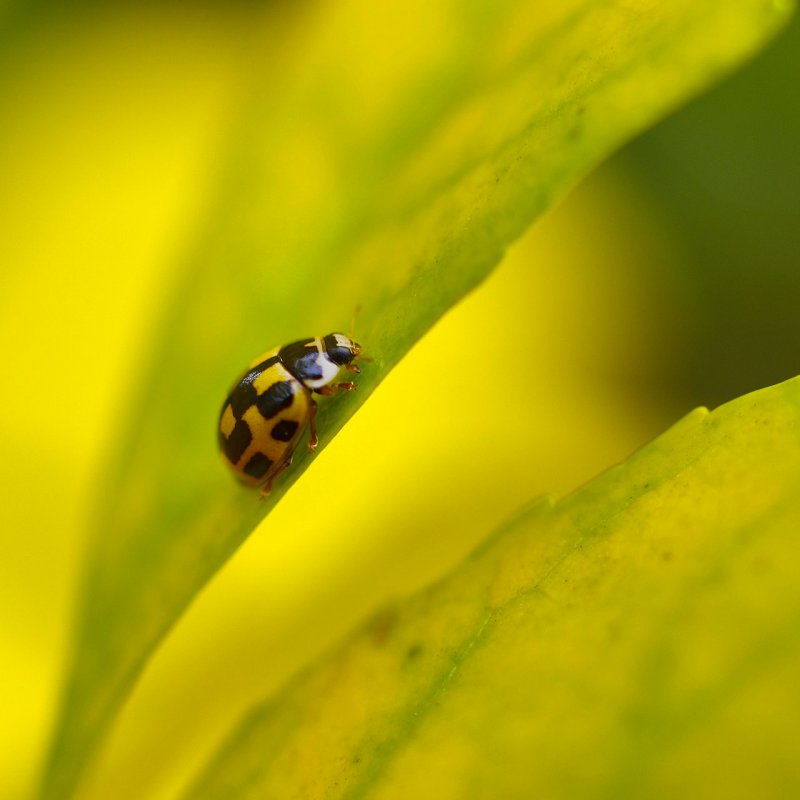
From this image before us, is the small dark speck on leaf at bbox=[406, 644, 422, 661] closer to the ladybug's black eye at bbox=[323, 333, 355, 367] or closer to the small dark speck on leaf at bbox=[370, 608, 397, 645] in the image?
the small dark speck on leaf at bbox=[370, 608, 397, 645]

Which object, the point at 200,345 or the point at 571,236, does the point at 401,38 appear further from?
the point at 571,236

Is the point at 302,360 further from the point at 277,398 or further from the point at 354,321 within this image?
the point at 354,321

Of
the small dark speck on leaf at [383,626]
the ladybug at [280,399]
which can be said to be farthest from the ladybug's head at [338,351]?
the small dark speck on leaf at [383,626]

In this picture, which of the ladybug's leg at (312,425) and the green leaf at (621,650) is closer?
the green leaf at (621,650)

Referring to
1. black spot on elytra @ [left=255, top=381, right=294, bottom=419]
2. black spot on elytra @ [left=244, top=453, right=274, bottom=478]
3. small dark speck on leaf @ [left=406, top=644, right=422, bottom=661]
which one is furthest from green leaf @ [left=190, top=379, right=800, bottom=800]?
black spot on elytra @ [left=255, top=381, right=294, bottom=419]

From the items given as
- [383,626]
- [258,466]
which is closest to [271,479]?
[258,466]

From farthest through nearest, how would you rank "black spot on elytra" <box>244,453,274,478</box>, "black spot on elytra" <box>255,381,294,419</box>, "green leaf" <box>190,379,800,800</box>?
"black spot on elytra" <box>255,381,294,419</box> → "black spot on elytra" <box>244,453,274,478</box> → "green leaf" <box>190,379,800,800</box>

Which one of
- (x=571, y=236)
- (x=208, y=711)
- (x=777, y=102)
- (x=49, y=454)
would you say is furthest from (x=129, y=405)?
(x=777, y=102)

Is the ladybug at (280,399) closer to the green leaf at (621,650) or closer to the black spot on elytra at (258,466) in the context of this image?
the black spot on elytra at (258,466)
